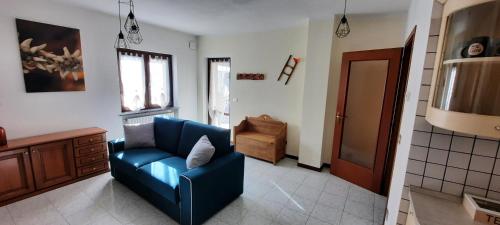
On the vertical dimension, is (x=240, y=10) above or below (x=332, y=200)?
above

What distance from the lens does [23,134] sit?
104 inches

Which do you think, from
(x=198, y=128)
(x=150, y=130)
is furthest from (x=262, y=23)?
(x=150, y=130)

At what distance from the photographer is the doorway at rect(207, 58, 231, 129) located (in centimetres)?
470

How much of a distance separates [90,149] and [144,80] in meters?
1.64

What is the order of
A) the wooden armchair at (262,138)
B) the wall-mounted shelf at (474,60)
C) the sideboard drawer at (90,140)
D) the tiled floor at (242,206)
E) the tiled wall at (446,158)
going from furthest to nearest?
the wooden armchair at (262,138) → the sideboard drawer at (90,140) → the tiled floor at (242,206) → the tiled wall at (446,158) → the wall-mounted shelf at (474,60)

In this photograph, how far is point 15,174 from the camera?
2342 millimetres

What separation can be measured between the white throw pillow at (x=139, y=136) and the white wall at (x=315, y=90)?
241 centimetres

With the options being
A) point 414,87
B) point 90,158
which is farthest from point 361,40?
A: point 90,158

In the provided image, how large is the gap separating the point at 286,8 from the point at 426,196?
2.48m

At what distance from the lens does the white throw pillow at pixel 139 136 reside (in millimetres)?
2877

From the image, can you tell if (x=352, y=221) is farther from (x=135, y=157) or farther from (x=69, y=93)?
(x=69, y=93)

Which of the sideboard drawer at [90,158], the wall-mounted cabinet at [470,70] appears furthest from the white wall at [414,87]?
the sideboard drawer at [90,158]

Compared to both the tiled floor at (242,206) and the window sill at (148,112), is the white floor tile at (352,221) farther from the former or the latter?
the window sill at (148,112)

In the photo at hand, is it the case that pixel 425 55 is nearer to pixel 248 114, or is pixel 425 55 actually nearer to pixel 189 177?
pixel 189 177
